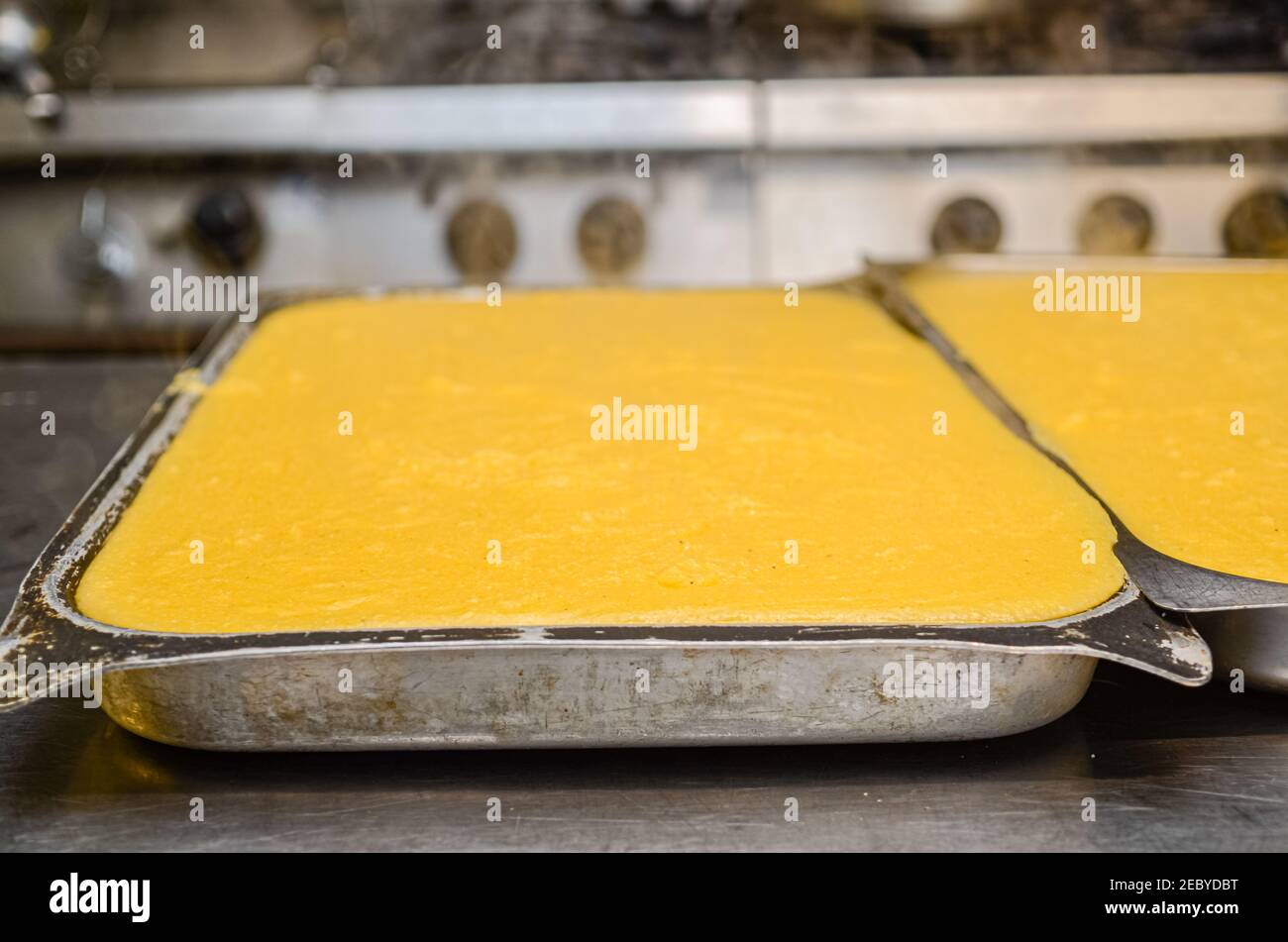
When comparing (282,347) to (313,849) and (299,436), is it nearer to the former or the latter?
(299,436)

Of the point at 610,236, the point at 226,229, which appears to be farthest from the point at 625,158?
the point at 226,229

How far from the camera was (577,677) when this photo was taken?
0.83 m

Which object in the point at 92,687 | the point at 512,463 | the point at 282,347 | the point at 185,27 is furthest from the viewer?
the point at 185,27

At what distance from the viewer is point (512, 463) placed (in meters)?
1.16

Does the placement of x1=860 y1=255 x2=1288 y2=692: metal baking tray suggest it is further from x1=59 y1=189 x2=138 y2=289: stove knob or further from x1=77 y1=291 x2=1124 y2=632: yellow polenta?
x1=59 y1=189 x2=138 y2=289: stove knob

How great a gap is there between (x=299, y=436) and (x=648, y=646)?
59cm

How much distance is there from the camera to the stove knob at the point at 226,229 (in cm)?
244

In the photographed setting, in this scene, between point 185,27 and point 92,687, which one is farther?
point 185,27

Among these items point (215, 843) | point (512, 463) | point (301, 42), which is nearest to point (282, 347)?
point (512, 463)

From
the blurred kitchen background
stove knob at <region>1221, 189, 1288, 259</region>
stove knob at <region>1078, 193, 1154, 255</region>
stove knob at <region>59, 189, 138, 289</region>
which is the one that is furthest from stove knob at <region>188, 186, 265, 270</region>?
stove knob at <region>1221, 189, 1288, 259</region>

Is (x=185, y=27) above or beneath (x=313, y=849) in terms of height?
above

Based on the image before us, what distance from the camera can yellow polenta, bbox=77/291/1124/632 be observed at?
919 millimetres
